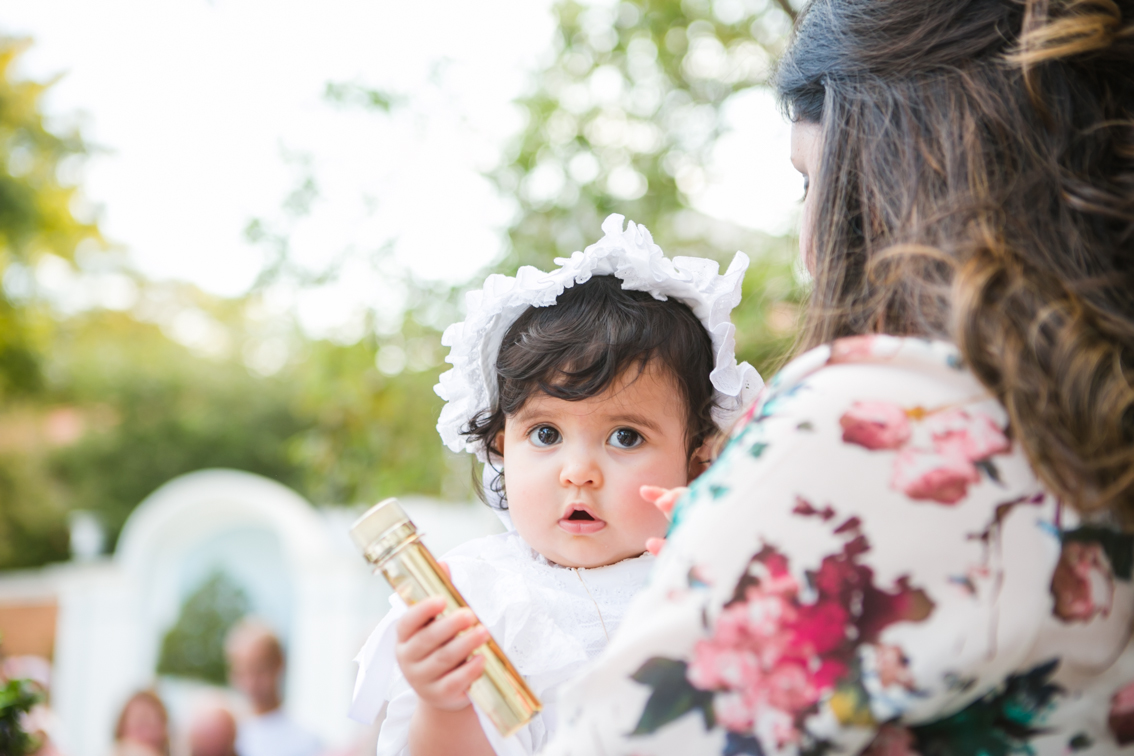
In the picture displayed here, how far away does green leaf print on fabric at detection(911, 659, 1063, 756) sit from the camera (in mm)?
979

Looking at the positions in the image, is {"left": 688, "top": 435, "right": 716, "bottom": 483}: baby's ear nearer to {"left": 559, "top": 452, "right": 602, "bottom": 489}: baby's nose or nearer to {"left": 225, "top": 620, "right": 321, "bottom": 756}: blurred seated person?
{"left": 559, "top": 452, "right": 602, "bottom": 489}: baby's nose

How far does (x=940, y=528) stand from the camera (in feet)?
3.05

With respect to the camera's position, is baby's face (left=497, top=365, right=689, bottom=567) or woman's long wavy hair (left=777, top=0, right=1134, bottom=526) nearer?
woman's long wavy hair (left=777, top=0, right=1134, bottom=526)

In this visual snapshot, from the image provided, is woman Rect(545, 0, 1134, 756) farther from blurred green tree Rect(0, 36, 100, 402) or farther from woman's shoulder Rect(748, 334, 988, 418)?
blurred green tree Rect(0, 36, 100, 402)

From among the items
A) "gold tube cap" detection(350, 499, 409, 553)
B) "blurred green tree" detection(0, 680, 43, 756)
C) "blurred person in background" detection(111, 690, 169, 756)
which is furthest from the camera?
"blurred person in background" detection(111, 690, 169, 756)

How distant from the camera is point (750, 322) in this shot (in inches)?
208

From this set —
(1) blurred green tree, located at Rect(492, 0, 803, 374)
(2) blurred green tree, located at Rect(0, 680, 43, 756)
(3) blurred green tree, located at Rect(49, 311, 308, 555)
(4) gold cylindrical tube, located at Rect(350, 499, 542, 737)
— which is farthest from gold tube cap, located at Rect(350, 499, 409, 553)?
(3) blurred green tree, located at Rect(49, 311, 308, 555)

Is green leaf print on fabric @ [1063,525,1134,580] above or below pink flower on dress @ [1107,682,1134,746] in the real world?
above

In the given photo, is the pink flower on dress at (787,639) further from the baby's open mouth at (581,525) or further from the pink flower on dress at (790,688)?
the baby's open mouth at (581,525)

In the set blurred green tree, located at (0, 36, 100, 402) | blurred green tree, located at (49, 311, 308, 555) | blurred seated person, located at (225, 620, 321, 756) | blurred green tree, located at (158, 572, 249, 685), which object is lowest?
blurred green tree, located at (158, 572, 249, 685)

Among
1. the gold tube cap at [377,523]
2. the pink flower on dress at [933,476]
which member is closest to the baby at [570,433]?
the gold tube cap at [377,523]

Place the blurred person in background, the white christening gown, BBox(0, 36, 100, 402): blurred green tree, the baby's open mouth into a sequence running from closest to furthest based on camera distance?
the white christening gown, the baby's open mouth, the blurred person in background, BBox(0, 36, 100, 402): blurred green tree

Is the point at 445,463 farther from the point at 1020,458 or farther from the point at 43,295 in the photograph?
the point at 43,295

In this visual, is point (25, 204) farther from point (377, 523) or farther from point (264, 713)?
point (377, 523)
